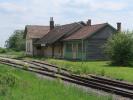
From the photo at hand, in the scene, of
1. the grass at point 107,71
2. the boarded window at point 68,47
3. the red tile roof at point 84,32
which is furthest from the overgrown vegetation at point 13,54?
the grass at point 107,71

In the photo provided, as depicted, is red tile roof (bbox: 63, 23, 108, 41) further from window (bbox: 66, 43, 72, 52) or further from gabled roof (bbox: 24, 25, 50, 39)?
gabled roof (bbox: 24, 25, 50, 39)

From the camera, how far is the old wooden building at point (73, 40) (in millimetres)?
54625

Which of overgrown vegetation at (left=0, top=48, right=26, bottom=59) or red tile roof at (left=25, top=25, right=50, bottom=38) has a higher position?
red tile roof at (left=25, top=25, right=50, bottom=38)

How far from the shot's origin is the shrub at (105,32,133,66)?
43.9 m

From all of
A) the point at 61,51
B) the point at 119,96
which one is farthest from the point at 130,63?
the point at 119,96

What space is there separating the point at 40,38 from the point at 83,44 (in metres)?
19.0

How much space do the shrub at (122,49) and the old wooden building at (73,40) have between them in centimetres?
881

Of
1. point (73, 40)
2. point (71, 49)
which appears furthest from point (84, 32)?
point (71, 49)

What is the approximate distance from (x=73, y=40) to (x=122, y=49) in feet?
44.2

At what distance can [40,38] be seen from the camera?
2857 inches

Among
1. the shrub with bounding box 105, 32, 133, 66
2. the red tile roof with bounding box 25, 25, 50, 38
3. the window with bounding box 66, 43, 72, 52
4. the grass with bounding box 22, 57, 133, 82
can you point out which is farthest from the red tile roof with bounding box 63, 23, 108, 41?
the grass with bounding box 22, 57, 133, 82

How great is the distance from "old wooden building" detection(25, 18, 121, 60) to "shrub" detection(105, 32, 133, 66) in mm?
8813

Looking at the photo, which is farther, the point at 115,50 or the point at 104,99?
the point at 115,50

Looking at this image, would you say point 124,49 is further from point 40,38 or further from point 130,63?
point 40,38
